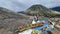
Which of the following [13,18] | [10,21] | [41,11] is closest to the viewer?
[10,21]

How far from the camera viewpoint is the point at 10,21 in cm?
494

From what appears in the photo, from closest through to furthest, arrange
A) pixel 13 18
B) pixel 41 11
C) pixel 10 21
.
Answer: pixel 10 21, pixel 13 18, pixel 41 11

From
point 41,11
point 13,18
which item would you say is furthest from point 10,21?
point 41,11

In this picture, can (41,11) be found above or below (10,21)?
above

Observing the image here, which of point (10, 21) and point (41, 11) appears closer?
point (10, 21)

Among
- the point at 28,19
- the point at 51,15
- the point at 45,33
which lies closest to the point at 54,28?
the point at 45,33

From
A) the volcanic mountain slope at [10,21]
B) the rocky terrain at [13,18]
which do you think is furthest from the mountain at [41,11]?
the volcanic mountain slope at [10,21]

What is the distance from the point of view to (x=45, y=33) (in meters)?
4.14

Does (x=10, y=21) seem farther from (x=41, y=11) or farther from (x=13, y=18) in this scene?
(x=41, y=11)

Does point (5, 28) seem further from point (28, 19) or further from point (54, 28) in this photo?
point (54, 28)

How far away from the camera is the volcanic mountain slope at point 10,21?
4.46 metres

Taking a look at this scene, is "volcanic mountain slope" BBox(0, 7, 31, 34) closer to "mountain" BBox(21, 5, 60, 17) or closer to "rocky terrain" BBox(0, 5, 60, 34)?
"rocky terrain" BBox(0, 5, 60, 34)

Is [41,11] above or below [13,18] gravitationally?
above

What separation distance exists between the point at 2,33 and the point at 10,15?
1.31 meters
